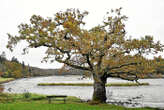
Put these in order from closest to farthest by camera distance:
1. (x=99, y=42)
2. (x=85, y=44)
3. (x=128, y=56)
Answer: (x=85, y=44)
(x=99, y=42)
(x=128, y=56)

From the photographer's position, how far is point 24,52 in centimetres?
2684

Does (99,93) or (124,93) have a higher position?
(99,93)

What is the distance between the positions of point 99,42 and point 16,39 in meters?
11.0

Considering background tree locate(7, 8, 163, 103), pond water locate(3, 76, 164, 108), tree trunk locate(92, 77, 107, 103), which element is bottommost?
pond water locate(3, 76, 164, 108)

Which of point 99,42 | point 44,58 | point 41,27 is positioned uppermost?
point 41,27

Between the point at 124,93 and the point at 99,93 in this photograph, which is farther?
the point at 124,93

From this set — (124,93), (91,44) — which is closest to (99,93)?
(91,44)

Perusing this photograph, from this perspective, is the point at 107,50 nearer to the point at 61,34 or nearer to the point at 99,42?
the point at 99,42

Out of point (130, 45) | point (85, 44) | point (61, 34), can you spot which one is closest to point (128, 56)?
point (130, 45)

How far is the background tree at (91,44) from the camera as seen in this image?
938 inches

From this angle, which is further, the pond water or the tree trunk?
the pond water

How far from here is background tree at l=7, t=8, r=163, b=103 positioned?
23812 mm

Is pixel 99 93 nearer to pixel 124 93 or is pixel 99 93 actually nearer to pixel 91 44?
pixel 91 44

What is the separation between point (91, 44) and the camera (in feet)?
81.2
